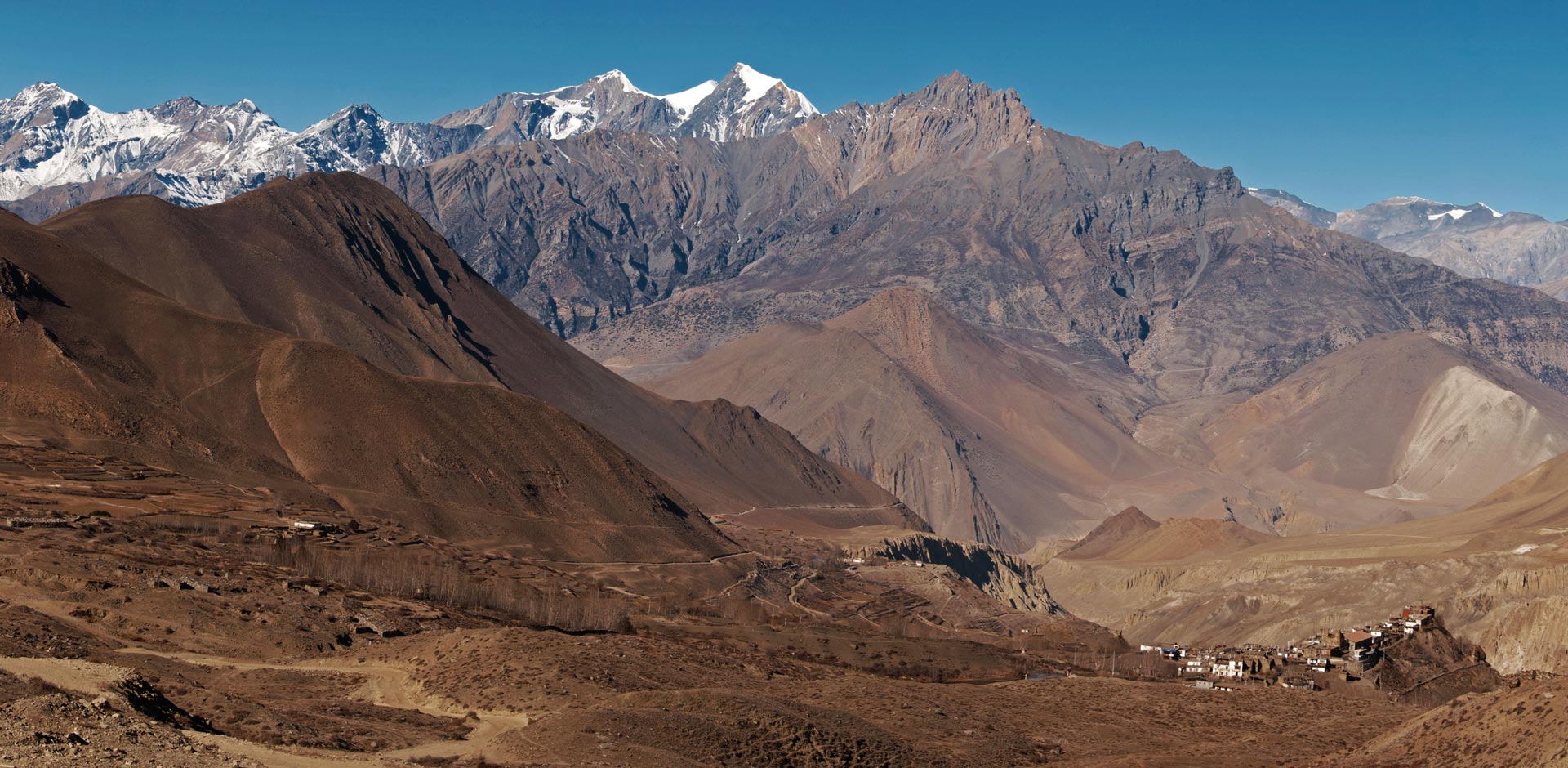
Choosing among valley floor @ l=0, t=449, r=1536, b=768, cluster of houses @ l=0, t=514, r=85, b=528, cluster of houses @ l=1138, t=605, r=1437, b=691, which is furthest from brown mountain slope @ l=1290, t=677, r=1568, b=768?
cluster of houses @ l=0, t=514, r=85, b=528

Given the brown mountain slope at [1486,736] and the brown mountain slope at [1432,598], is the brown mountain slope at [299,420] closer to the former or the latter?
the brown mountain slope at [1432,598]

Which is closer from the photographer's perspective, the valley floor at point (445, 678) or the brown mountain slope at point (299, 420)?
the valley floor at point (445, 678)

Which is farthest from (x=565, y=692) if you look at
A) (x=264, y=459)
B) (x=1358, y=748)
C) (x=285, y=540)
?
(x=264, y=459)

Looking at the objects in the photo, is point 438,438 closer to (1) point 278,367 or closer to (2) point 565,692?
(1) point 278,367

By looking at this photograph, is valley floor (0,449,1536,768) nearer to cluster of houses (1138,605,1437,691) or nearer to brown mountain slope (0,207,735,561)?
cluster of houses (1138,605,1437,691)

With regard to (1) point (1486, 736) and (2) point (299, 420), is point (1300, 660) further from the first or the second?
(2) point (299, 420)

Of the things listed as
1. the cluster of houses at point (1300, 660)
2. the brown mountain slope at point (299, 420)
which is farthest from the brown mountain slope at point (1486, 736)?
the brown mountain slope at point (299, 420)

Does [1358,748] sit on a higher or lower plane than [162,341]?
lower
